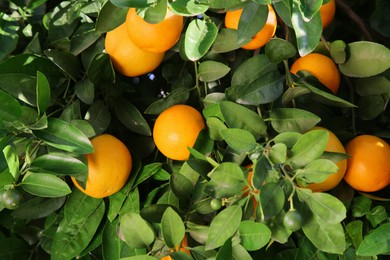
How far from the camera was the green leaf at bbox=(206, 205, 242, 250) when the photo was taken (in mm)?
795

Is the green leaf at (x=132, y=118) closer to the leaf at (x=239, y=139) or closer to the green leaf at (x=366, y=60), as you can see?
the leaf at (x=239, y=139)

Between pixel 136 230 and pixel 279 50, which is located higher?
pixel 279 50

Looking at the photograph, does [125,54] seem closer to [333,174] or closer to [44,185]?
[44,185]

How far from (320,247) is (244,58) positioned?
0.39 meters

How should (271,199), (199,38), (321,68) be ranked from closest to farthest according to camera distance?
(271,199), (199,38), (321,68)

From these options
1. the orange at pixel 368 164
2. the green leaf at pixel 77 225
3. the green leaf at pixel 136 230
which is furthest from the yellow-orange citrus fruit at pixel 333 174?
the green leaf at pixel 77 225

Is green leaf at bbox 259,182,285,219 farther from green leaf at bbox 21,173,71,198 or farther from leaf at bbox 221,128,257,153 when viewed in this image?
green leaf at bbox 21,173,71,198

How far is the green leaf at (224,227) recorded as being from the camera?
795 millimetres

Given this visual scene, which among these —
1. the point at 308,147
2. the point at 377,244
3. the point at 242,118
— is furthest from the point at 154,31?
the point at 377,244

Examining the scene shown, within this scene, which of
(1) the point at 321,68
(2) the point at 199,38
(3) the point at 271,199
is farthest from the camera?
(1) the point at 321,68

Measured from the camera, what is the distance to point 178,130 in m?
0.91

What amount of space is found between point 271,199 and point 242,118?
154 millimetres

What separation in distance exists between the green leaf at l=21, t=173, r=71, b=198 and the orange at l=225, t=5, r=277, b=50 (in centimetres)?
38

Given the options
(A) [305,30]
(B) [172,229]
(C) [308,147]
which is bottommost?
(B) [172,229]
